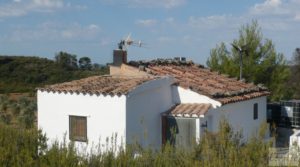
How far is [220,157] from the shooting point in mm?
6039

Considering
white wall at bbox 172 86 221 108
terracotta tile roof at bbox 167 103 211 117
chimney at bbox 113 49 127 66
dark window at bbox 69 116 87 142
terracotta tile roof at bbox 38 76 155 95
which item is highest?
chimney at bbox 113 49 127 66

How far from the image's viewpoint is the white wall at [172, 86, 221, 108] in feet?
54.5

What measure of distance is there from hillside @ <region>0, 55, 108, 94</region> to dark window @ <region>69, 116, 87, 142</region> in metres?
33.3

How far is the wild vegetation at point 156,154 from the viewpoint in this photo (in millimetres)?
5996

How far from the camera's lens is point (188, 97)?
17.1m

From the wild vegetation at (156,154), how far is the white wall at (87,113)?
526 centimetres

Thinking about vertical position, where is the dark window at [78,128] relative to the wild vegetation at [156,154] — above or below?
below

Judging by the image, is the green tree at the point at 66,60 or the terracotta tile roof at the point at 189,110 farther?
the green tree at the point at 66,60

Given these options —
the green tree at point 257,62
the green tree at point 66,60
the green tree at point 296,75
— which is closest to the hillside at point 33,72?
the green tree at point 66,60

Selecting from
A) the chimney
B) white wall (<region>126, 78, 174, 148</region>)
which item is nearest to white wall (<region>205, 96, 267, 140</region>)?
white wall (<region>126, 78, 174, 148</region>)

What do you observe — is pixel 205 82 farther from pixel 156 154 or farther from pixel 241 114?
pixel 156 154

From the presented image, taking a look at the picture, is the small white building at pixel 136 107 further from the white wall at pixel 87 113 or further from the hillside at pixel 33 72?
the hillside at pixel 33 72

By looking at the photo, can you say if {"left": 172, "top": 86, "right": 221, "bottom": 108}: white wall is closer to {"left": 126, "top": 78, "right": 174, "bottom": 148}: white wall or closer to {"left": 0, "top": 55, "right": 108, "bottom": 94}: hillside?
{"left": 126, "top": 78, "right": 174, "bottom": 148}: white wall

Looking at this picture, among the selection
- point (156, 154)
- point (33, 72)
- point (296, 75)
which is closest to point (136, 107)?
point (156, 154)
